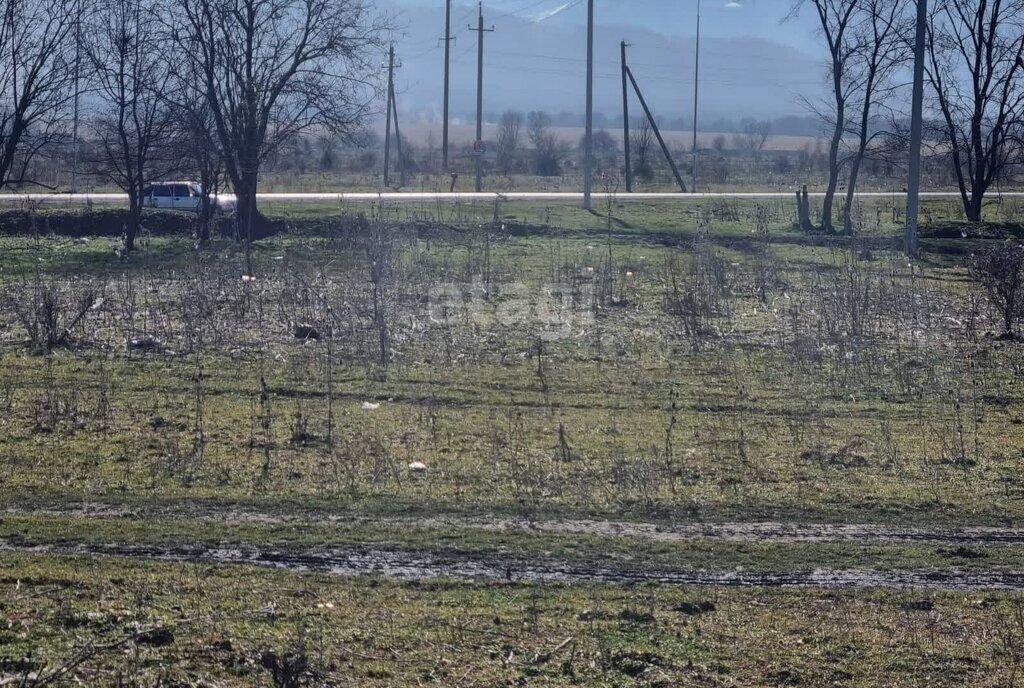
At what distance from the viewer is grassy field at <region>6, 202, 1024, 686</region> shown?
5.98 m

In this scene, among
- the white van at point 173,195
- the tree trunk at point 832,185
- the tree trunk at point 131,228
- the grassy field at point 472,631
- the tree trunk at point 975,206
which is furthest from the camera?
the white van at point 173,195

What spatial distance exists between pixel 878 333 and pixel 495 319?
552 cm

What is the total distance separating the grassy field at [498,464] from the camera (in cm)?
598

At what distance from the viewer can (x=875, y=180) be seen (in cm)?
5944

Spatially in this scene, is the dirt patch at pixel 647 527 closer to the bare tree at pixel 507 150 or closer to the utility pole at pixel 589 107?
the utility pole at pixel 589 107

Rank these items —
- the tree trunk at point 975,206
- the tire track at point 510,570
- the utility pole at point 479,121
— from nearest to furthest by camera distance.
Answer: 1. the tire track at point 510,570
2. the tree trunk at point 975,206
3. the utility pole at point 479,121

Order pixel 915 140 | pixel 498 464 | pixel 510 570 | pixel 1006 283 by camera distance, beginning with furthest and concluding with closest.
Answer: pixel 915 140 → pixel 1006 283 → pixel 498 464 → pixel 510 570

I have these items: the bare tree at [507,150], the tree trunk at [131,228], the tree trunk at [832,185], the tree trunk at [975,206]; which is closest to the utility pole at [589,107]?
the tree trunk at [832,185]

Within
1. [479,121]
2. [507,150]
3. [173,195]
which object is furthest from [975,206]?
[507,150]

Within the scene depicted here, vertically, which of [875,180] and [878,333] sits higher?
[875,180]

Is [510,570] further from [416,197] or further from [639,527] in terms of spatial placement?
[416,197]

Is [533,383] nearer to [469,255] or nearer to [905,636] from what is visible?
[905,636]

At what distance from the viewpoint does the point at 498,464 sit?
10172 millimetres

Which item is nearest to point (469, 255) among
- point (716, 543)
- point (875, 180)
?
point (716, 543)
